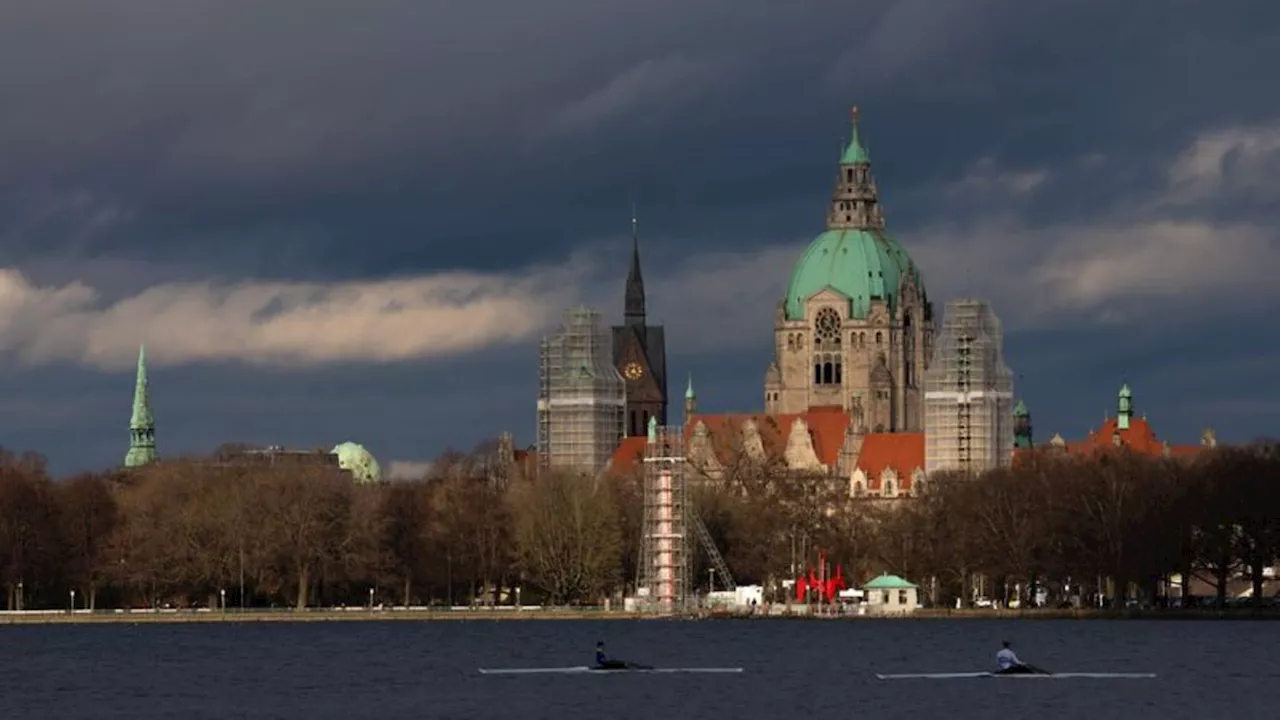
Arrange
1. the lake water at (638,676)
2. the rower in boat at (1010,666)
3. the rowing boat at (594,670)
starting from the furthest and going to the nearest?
the rowing boat at (594,670)
the rower in boat at (1010,666)
the lake water at (638,676)

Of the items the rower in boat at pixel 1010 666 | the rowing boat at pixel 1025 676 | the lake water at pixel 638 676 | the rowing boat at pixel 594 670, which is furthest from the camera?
the rowing boat at pixel 594 670

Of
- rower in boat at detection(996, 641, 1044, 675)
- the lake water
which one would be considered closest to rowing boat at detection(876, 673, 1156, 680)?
the lake water

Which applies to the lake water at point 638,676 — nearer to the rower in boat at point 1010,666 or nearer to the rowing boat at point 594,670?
the rowing boat at point 594,670

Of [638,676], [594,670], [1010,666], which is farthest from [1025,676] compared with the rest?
[594,670]

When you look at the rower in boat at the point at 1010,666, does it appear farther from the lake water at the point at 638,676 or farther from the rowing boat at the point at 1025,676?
the rowing boat at the point at 1025,676

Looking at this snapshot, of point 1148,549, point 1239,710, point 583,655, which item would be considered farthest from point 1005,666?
point 1148,549

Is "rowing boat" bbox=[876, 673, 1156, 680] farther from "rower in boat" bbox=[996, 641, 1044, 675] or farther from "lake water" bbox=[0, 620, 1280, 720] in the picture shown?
"rower in boat" bbox=[996, 641, 1044, 675]

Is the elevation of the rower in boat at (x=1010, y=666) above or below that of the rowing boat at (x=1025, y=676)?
above

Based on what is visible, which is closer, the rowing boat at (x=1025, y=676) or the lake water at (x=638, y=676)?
the lake water at (x=638, y=676)

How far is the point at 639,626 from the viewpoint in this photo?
192375 mm

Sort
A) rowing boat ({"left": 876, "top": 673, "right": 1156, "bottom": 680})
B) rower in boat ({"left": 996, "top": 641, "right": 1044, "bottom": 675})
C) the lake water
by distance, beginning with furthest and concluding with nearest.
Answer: rowing boat ({"left": 876, "top": 673, "right": 1156, "bottom": 680}) < rower in boat ({"left": 996, "top": 641, "right": 1044, "bottom": 675}) < the lake water

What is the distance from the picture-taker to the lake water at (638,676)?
121062 millimetres

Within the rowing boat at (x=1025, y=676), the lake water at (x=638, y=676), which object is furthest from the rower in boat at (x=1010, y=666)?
the rowing boat at (x=1025, y=676)

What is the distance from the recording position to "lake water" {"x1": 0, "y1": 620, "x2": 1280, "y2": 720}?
12106cm
